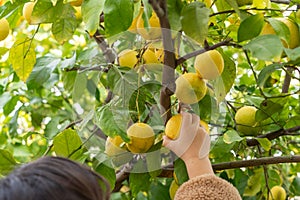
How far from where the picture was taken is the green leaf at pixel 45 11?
0.96 meters

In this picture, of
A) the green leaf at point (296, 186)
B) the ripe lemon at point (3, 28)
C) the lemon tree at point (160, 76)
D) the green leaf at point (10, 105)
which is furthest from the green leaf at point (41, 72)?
the green leaf at point (296, 186)

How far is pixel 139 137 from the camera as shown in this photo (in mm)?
906

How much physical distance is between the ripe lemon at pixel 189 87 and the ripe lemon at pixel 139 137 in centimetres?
7

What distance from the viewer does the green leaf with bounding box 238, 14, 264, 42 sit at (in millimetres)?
773

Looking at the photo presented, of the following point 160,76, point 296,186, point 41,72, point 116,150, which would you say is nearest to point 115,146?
point 116,150

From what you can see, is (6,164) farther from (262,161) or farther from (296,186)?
(296,186)

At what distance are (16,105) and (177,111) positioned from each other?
0.63m

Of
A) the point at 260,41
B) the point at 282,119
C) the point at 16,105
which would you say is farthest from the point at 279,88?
the point at 260,41

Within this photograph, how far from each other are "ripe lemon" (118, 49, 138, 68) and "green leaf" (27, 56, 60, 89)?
31cm

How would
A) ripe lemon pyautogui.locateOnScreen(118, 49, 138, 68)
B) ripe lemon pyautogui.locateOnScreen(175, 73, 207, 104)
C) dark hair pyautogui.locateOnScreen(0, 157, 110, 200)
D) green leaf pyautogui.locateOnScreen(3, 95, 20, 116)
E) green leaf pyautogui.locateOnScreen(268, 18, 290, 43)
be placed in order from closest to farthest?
dark hair pyautogui.locateOnScreen(0, 157, 110, 200), green leaf pyautogui.locateOnScreen(268, 18, 290, 43), ripe lemon pyautogui.locateOnScreen(175, 73, 207, 104), ripe lemon pyautogui.locateOnScreen(118, 49, 138, 68), green leaf pyautogui.locateOnScreen(3, 95, 20, 116)

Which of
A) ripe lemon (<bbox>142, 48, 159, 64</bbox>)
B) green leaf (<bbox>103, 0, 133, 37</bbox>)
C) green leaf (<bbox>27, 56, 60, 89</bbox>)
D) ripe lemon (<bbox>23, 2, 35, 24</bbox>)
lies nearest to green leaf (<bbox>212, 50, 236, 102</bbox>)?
ripe lemon (<bbox>142, 48, 159, 64</bbox>)

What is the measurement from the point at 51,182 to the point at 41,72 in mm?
622

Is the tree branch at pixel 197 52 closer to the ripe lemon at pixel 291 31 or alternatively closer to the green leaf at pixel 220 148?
the ripe lemon at pixel 291 31

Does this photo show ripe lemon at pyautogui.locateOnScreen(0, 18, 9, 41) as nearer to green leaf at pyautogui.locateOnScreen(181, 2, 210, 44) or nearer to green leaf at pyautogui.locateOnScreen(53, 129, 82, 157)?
green leaf at pyautogui.locateOnScreen(53, 129, 82, 157)
